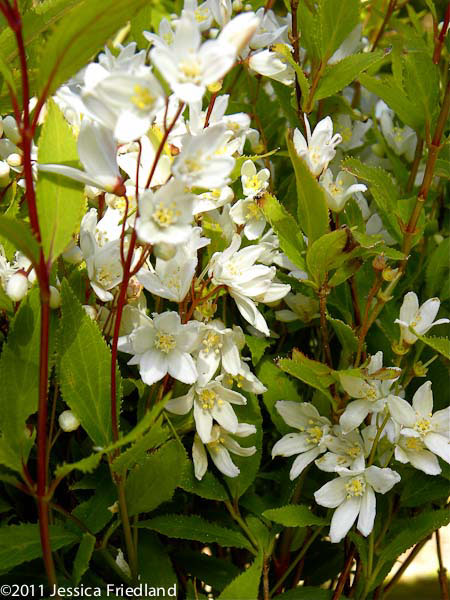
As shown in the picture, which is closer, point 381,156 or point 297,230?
point 297,230

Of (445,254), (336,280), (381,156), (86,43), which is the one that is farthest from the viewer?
(381,156)

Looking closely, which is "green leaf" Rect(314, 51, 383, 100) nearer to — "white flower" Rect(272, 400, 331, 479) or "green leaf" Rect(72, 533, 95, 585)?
"white flower" Rect(272, 400, 331, 479)

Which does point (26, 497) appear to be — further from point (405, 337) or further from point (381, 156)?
point (381, 156)

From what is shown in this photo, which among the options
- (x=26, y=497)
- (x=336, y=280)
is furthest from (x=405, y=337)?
(x=26, y=497)

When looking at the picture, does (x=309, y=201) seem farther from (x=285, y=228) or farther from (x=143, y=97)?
(x=143, y=97)

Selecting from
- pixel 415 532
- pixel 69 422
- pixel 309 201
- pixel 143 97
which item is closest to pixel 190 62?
pixel 143 97

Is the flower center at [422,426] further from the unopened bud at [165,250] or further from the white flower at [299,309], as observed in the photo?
the unopened bud at [165,250]

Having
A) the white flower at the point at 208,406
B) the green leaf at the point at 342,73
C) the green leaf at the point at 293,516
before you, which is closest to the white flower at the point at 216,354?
the white flower at the point at 208,406
